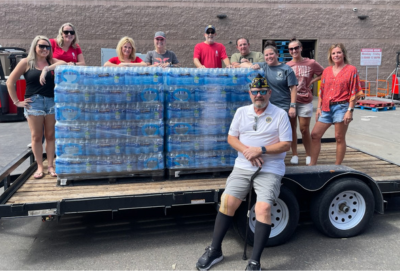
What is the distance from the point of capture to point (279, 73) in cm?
479

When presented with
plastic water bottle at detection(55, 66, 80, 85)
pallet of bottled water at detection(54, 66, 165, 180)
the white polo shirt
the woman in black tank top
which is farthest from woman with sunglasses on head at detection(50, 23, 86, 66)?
the white polo shirt

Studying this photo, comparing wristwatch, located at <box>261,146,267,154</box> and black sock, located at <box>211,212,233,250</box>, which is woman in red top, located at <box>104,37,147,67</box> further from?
A: black sock, located at <box>211,212,233,250</box>

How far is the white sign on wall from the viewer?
18891mm

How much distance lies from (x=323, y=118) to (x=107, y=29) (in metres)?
14.1

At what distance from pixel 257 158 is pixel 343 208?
4.51 feet

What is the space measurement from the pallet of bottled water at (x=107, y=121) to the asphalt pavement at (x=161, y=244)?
76 cm

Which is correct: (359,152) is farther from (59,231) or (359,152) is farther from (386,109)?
(386,109)

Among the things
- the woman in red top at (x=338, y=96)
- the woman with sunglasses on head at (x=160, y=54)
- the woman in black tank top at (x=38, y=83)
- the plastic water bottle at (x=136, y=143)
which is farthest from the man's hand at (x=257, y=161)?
the woman in black tank top at (x=38, y=83)

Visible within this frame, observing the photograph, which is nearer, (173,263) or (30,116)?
(173,263)

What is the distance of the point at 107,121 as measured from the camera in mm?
4188

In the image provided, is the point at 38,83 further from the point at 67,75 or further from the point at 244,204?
the point at 244,204

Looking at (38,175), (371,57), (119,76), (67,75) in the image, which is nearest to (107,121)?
(119,76)

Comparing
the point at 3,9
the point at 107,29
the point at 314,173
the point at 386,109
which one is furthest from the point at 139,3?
the point at 314,173

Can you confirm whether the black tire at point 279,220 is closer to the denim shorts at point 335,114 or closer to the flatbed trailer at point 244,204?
the flatbed trailer at point 244,204
